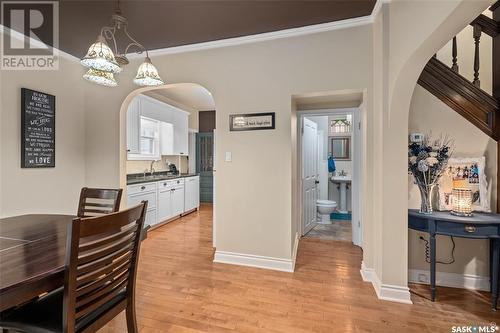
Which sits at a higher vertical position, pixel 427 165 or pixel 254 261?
pixel 427 165

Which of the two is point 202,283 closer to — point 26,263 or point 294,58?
point 26,263

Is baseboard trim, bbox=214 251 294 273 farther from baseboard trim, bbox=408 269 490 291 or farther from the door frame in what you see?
baseboard trim, bbox=408 269 490 291

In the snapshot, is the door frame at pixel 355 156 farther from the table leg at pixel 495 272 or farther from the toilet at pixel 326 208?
the table leg at pixel 495 272

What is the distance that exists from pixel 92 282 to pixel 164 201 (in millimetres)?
3432

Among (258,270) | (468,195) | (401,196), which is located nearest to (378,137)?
(401,196)

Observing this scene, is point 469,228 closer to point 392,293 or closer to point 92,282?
point 392,293

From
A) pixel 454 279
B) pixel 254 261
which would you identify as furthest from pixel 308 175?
pixel 454 279

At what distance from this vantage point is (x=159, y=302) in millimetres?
2061

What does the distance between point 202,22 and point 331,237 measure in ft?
11.3

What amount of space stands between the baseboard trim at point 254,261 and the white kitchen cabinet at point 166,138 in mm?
3133

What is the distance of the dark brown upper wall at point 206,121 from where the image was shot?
687 cm

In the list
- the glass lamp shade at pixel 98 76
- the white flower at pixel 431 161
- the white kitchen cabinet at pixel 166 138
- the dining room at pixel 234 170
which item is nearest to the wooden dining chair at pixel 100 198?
the dining room at pixel 234 170

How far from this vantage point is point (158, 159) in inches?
201

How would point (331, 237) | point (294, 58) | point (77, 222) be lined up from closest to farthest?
point (77, 222), point (294, 58), point (331, 237)
